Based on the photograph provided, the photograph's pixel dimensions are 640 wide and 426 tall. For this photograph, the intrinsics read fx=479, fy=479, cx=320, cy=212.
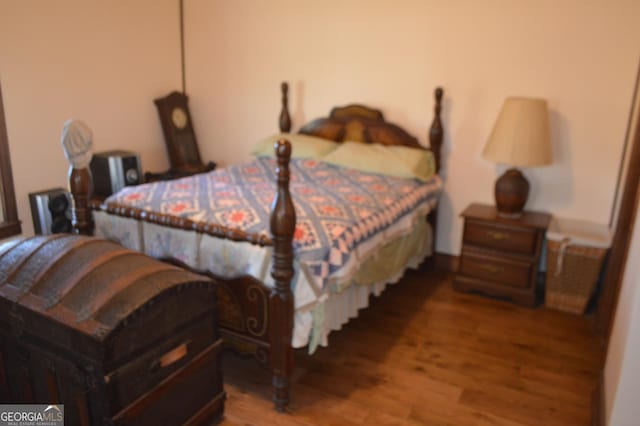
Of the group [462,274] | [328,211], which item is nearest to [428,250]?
[462,274]

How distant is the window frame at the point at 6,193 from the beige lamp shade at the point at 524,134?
309cm

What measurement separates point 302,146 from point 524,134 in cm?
152

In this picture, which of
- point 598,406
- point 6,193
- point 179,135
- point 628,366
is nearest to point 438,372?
point 598,406

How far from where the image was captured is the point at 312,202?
244cm

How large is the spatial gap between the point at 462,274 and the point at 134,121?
9.38ft

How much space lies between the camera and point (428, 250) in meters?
3.49

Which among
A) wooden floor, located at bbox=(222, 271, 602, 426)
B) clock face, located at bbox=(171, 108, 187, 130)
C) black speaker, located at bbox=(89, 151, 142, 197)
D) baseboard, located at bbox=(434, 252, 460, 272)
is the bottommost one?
wooden floor, located at bbox=(222, 271, 602, 426)

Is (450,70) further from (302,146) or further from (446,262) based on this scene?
(446,262)

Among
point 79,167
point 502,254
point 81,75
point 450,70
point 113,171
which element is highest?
point 450,70

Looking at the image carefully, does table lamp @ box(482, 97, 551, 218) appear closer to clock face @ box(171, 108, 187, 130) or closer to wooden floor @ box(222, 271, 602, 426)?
wooden floor @ box(222, 271, 602, 426)

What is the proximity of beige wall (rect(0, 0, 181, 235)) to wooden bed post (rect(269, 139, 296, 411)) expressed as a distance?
7.16 feet

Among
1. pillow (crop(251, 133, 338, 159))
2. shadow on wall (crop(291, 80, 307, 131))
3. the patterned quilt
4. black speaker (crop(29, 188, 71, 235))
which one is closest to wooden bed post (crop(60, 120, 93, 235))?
the patterned quilt

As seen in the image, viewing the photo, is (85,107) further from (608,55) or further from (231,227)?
(608,55)

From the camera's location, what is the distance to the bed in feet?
6.46
